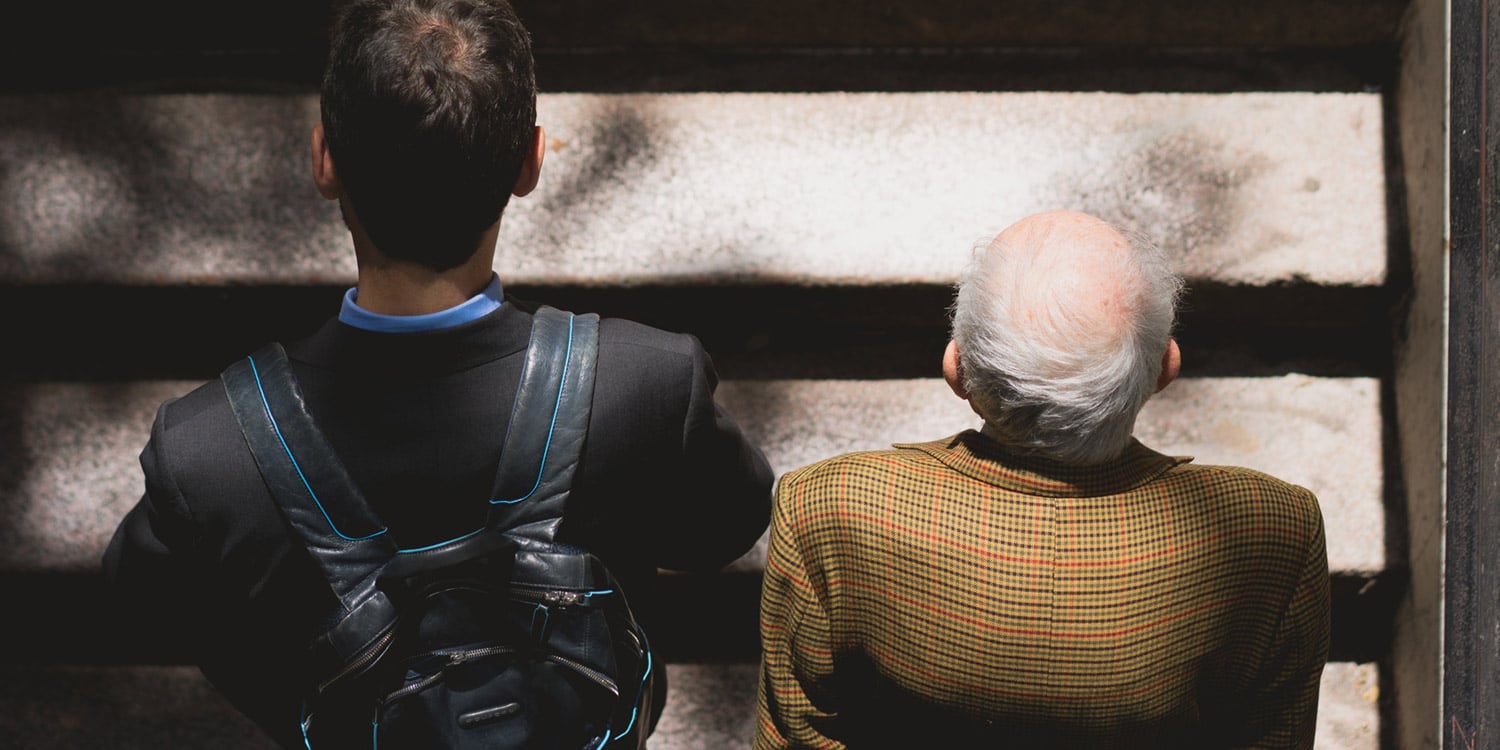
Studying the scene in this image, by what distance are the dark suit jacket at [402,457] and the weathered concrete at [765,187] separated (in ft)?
2.55

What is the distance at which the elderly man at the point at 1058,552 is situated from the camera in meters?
1.25

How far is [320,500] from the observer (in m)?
1.24

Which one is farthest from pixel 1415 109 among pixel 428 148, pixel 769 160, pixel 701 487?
pixel 428 148

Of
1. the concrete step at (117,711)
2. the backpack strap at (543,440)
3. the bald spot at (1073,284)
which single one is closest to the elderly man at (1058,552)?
the bald spot at (1073,284)

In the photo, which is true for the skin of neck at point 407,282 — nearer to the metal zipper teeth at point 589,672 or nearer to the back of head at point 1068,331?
the metal zipper teeth at point 589,672

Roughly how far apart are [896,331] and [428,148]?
4.28ft

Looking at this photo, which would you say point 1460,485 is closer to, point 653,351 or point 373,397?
point 653,351

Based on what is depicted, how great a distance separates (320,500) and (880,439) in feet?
4.12

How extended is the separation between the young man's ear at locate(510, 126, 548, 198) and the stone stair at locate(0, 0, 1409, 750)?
0.79m

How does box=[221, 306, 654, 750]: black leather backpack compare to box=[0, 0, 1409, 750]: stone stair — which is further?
box=[0, 0, 1409, 750]: stone stair

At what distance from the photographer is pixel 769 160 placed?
2156 millimetres

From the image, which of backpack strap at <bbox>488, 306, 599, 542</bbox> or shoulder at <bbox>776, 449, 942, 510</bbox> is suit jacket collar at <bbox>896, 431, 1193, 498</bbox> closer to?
shoulder at <bbox>776, 449, 942, 510</bbox>

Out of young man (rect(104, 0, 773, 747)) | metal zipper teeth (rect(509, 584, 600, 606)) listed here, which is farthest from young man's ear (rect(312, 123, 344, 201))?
metal zipper teeth (rect(509, 584, 600, 606))

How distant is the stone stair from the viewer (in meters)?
2.16
